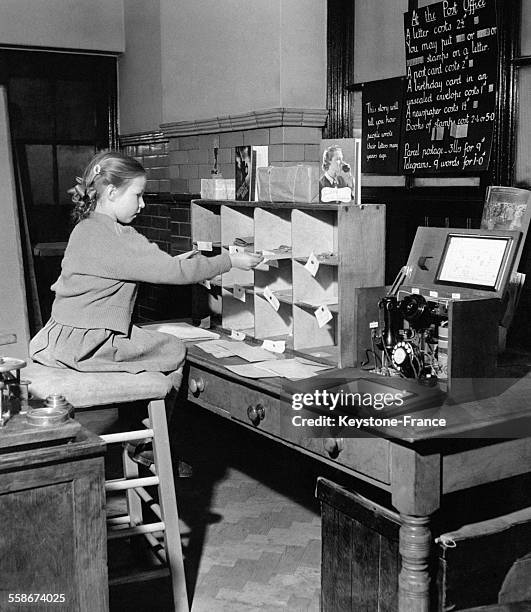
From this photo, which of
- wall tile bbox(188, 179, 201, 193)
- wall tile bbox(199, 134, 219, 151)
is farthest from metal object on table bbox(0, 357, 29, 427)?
wall tile bbox(188, 179, 201, 193)

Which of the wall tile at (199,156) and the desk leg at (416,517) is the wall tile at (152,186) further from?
the desk leg at (416,517)

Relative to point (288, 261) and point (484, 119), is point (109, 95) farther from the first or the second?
point (484, 119)

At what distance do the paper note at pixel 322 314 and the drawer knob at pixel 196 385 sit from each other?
0.64 metres

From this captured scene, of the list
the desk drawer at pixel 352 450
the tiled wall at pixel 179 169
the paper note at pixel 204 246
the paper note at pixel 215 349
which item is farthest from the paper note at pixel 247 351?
the tiled wall at pixel 179 169

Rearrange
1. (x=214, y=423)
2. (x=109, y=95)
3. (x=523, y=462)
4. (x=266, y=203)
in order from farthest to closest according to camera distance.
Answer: (x=109, y=95) → (x=214, y=423) → (x=266, y=203) → (x=523, y=462)

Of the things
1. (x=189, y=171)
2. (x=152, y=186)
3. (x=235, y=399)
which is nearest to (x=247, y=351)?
(x=235, y=399)

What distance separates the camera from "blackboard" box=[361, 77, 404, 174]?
174 inches

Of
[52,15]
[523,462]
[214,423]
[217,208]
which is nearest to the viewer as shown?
[523,462]

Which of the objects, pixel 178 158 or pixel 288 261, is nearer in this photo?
pixel 288 261

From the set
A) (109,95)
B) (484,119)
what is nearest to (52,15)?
A: (109,95)

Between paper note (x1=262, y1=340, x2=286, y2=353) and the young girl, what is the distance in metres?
0.47

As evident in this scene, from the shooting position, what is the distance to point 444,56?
13.5 feet

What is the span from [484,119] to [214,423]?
305cm

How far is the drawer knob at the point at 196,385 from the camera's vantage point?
397 centimetres
